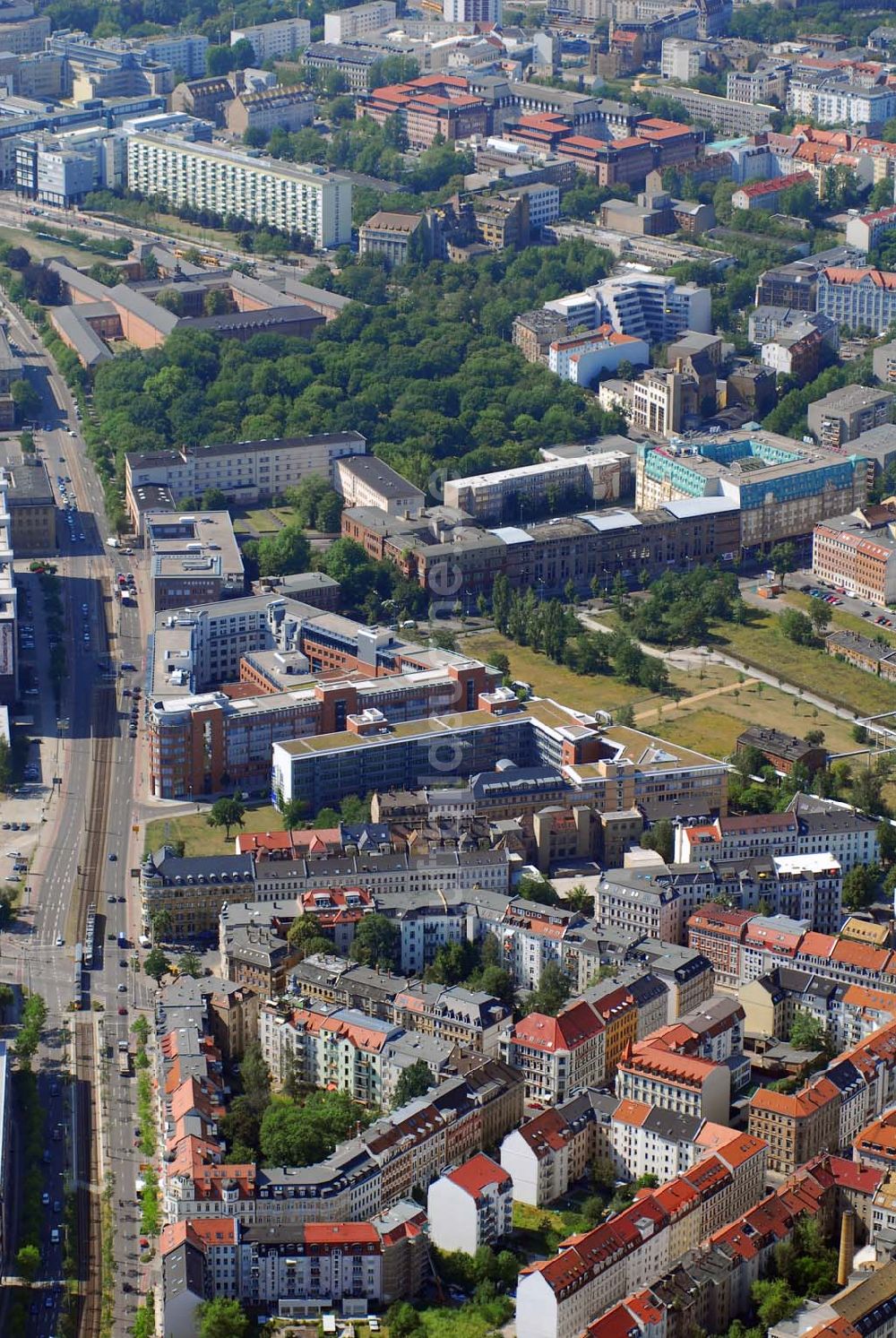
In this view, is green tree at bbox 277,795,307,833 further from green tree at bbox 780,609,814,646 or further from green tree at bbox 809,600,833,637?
green tree at bbox 809,600,833,637

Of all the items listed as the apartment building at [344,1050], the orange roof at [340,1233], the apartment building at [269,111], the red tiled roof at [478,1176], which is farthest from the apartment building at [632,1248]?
the apartment building at [269,111]

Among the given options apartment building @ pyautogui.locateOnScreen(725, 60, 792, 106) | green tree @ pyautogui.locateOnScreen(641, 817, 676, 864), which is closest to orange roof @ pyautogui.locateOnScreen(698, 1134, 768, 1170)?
green tree @ pyautogui.locateOnScreen(641, 817, 676, 864)

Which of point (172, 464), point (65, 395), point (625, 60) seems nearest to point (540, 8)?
point (625, 60)

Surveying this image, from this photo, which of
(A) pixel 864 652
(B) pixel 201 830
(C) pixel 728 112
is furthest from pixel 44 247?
(B) pixel 201 830

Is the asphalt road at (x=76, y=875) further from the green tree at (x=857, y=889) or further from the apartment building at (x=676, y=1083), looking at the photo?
the green tree at (x=857, y=889)

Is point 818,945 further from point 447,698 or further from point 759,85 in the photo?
point 759,85

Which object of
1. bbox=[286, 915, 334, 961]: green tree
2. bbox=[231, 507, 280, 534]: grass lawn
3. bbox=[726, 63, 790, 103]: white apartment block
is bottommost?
bbox=[286, 915, 334, 961]: green tree
